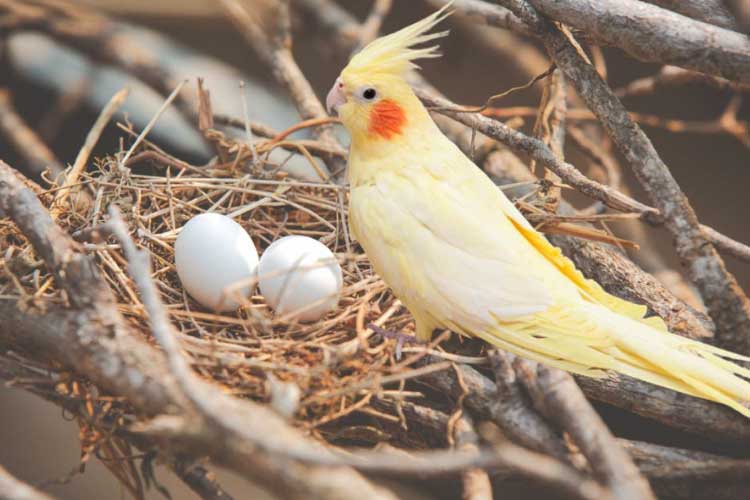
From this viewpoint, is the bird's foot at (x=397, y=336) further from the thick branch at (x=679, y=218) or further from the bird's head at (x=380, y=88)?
the thick branch at (x=679, y=218)

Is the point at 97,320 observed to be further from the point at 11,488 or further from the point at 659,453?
the point at 659,453

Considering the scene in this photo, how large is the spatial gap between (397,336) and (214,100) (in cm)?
138

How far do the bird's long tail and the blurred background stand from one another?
2.87 feet

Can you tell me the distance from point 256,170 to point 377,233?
2.25 ft

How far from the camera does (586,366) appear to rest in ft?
4.31

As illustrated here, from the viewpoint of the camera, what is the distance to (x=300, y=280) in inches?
59.7

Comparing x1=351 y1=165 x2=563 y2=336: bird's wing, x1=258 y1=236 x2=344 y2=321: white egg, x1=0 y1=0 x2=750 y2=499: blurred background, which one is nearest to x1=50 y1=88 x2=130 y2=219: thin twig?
x1=0 y1=0 x2=750 y2=499: blurred background

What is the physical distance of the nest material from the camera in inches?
53.1

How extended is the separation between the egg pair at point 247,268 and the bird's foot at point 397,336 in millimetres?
98

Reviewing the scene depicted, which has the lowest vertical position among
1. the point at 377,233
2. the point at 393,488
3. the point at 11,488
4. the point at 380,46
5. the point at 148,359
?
the point at 393,488

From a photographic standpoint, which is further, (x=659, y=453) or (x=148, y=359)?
(x=659, y=453)

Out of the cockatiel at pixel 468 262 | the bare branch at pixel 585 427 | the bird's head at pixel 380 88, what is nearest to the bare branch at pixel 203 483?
the cockatiel at pixel 468 262

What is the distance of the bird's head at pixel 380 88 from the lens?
4.93 ft

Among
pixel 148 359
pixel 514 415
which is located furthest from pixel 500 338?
pixel 148 359
